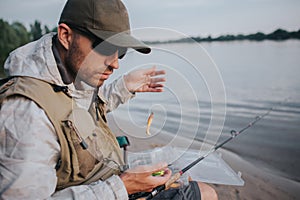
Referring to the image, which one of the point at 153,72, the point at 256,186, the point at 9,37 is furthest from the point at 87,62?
the point at 9,37

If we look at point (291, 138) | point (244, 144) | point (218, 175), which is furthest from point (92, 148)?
point (291, 138)

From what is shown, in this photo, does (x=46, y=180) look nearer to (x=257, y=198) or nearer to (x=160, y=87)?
(x=160, y=87)

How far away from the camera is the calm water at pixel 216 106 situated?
2148mm

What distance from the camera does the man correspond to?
1.30 metres

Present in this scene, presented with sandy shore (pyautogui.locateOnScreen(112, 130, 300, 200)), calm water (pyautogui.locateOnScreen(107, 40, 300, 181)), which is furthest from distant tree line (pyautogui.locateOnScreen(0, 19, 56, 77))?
sandy shore (pyautogui.locateOnScreen(112, 130, 300, 200))

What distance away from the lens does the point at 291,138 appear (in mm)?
5891

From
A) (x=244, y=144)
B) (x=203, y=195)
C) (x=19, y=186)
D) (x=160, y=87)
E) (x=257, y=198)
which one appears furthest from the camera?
(x=244, y=144)

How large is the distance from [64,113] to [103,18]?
66 cm

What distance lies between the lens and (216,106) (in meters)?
7.00

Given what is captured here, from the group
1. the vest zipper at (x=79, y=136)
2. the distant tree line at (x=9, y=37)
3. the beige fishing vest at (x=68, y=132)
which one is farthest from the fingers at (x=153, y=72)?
the distant tree line at (x=9, y=37)

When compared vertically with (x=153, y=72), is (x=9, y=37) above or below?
above

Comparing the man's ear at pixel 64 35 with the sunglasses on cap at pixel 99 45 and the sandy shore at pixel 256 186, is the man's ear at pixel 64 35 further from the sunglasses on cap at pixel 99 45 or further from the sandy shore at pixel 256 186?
the sandy shore at pixel 256 186

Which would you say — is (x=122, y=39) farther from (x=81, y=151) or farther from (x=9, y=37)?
(x=9, y=37)

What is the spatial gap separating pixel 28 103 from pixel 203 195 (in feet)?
5.37
